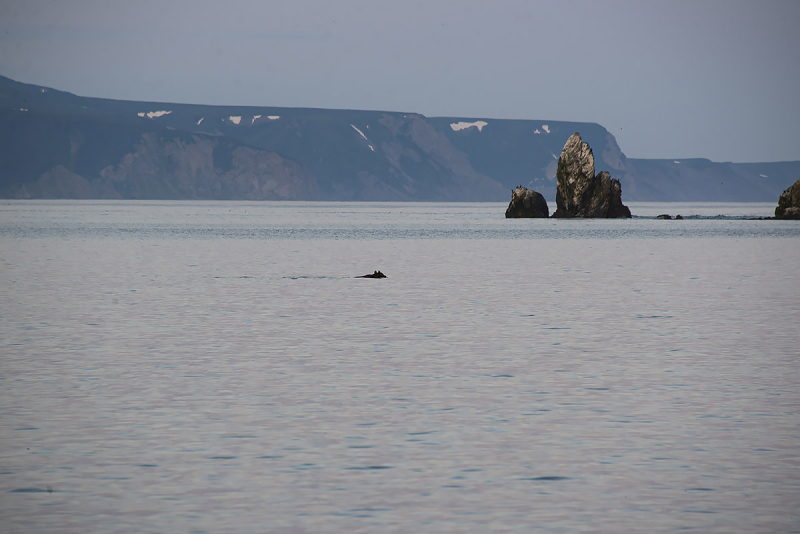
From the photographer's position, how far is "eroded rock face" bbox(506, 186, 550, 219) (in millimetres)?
162125

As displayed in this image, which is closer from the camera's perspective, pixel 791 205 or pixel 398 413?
pixel 398 413

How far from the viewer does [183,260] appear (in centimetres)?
5838

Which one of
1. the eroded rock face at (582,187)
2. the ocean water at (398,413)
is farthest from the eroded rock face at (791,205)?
the ocean water at (398,413)

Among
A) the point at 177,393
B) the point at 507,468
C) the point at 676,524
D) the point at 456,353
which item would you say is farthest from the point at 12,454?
the point at 456,353

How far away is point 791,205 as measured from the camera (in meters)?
162

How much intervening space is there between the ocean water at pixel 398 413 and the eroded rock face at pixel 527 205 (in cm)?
12748

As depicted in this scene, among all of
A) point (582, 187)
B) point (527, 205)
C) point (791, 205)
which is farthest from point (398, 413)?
point (791, 205)

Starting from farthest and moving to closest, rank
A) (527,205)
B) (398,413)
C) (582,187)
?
(527,205)
(582,187)
(398,413)

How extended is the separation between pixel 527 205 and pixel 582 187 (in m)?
A: 8.55

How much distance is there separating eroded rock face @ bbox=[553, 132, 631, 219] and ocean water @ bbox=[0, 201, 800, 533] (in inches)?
4853

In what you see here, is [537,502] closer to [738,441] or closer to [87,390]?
[738,441]

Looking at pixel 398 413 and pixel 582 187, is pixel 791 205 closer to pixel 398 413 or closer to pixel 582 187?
pixel 582 187

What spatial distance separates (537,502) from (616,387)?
7.06 metres

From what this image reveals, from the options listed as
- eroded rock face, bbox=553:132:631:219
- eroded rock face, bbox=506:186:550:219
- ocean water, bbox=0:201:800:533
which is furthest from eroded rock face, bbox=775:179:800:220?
ocean water, bbox=0:201:800:533
